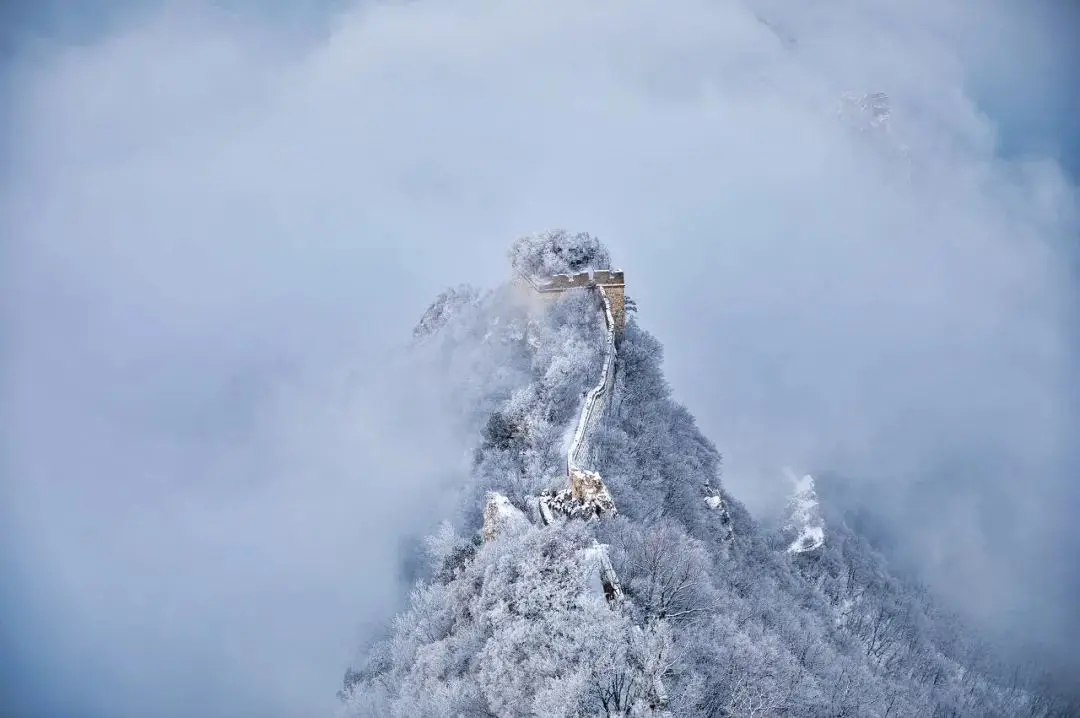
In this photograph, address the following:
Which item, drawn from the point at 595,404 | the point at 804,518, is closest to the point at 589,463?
the point at 595,404

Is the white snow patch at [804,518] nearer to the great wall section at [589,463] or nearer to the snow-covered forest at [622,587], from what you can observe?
Answer: the snow-covered forest at [622,587]

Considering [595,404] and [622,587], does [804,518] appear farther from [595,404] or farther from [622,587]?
[622,587]

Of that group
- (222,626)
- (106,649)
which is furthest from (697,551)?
(106,649)

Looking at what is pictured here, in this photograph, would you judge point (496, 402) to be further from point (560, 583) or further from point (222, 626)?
point (222, 626)

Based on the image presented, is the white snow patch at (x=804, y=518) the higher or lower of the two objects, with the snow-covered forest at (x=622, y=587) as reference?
higher

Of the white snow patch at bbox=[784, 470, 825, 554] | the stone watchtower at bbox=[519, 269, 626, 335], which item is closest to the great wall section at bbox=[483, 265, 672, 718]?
the stone watchtower at bbox=[519, 269, 626, 335]

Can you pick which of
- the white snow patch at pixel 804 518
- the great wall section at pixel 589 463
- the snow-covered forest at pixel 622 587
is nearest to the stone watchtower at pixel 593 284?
the great wall section at pixel 589 463

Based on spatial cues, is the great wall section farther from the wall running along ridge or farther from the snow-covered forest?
the snow-covered forest
